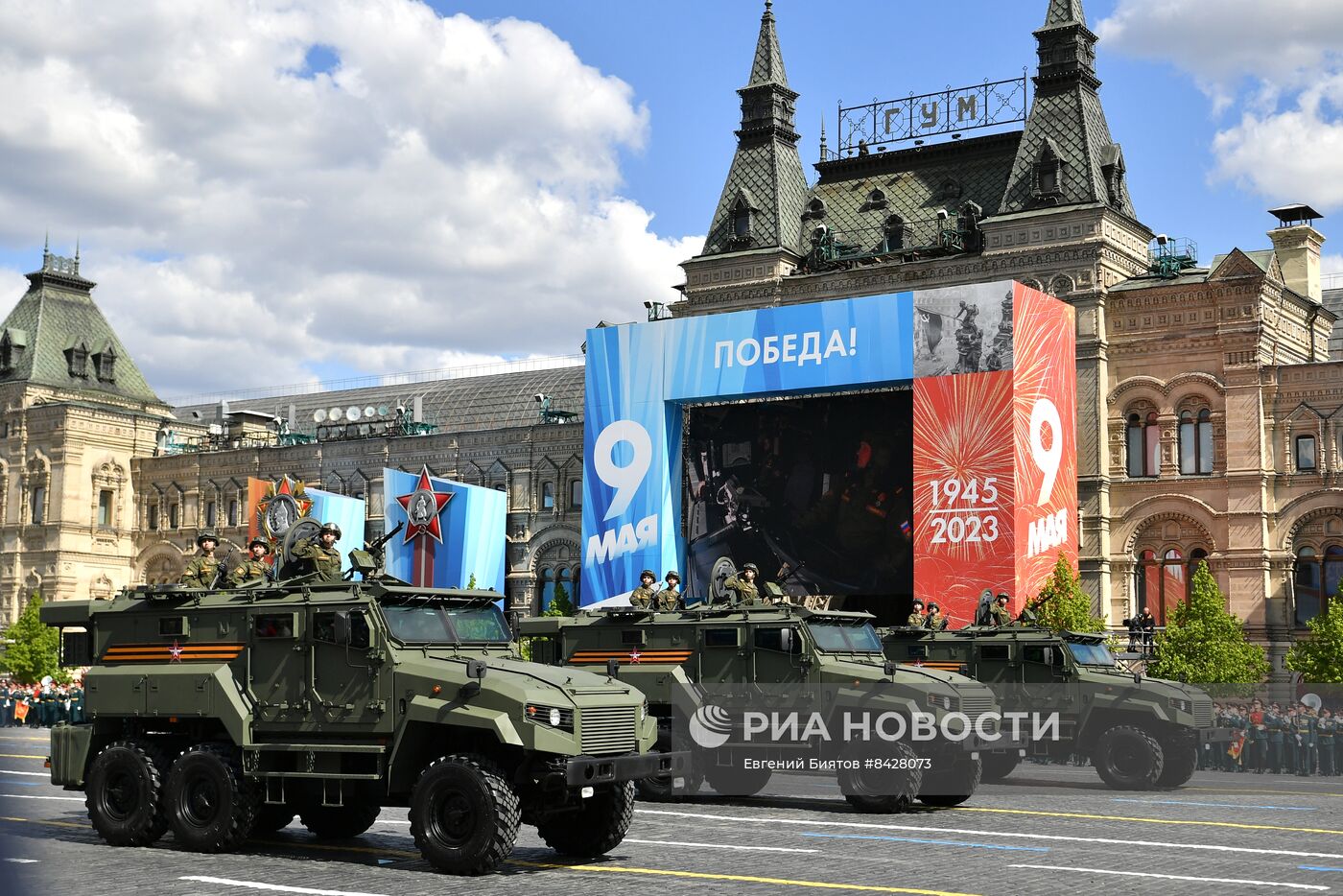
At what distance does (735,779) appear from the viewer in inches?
848

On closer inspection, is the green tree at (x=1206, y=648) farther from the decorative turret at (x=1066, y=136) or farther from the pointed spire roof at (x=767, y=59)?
the pointed spire roof at (x=767, y=59)

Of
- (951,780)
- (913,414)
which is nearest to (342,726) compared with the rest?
(951,780)

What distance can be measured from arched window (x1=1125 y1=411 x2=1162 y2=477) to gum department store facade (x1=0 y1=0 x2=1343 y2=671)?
0.37 feet

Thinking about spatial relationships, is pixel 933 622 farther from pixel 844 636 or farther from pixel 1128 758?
pixel 844 636

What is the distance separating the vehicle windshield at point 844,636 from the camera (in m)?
21.2

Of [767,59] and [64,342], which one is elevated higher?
[767,59]

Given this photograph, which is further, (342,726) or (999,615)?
(999,615)

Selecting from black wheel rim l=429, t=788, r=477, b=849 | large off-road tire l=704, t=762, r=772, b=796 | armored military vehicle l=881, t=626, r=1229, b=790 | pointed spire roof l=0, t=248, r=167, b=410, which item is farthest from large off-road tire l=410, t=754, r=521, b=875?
pointed spire roof l=0, t=248, r=167, b=410

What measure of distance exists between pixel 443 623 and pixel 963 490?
32.5 m

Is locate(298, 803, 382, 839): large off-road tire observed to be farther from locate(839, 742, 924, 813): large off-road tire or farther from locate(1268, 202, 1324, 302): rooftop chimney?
locate(1268, 202, 1324, 302): rooftop chimney

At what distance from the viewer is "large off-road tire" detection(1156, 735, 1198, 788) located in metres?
24.1

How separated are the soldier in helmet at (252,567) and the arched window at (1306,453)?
38619 mm

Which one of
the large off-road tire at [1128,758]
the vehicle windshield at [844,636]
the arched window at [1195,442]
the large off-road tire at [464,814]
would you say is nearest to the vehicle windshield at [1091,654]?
the large off-road tire at [1128,758]

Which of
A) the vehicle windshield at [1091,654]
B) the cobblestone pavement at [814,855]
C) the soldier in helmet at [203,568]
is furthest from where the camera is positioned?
the vehicle windshield at [1091,654]
